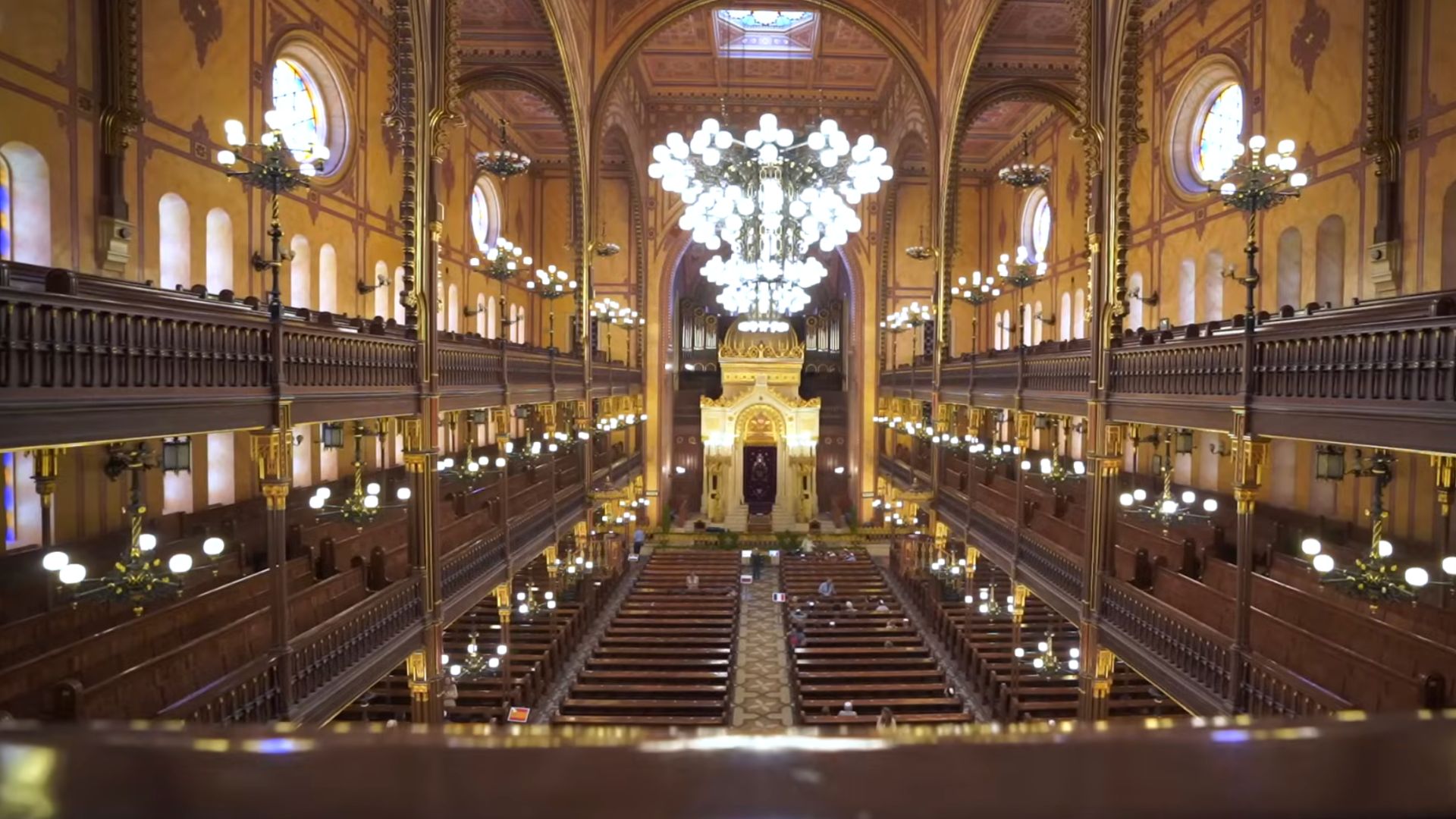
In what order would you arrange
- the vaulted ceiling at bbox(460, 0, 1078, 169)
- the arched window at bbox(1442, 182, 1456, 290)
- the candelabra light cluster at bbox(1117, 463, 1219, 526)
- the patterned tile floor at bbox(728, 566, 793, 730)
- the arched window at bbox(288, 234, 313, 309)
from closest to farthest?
the arched window at bbox(1442, 182, 1456, 290)
the candelabra light cluster at bbox(1117, 463, 1219, 526)
the patterned tile floor at bbox(728, 566, 793, 730)
the arched window at bbox(288, 234, 313, 309)
the vaulted ceiling at bbox(460, 0, 1078, 169)

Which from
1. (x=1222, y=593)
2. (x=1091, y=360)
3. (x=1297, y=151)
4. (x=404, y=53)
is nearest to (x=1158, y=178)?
(x=1297, y=151)

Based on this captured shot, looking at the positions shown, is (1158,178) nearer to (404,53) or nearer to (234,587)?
(404,53)

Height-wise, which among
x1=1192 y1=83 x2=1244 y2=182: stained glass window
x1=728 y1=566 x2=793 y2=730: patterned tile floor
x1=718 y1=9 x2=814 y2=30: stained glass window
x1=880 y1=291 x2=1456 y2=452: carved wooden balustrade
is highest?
x1=718 y1=9 x2=814 y2=30: stained glass window

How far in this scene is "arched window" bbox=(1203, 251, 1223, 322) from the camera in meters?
19.5

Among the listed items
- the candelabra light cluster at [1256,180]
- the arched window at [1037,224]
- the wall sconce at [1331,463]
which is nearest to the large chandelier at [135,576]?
the candelabra light cluster at [1256,180]

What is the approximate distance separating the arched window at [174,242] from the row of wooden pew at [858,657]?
1517 cm

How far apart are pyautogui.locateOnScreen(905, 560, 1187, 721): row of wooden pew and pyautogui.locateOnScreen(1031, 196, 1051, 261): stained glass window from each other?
43.0 ft

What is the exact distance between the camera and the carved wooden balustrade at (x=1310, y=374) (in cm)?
786

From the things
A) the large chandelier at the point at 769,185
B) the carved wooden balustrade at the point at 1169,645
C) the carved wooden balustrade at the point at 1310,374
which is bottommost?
the carved wooden balustrade at the point at 1169,645

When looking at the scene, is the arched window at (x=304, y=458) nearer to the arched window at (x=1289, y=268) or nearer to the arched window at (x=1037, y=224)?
the arched window at (x=1289, y=268)

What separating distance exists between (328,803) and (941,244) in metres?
25.8

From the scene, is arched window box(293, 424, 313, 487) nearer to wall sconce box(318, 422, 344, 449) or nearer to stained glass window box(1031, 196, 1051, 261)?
wall sconce box(318, 422, 344, 449)

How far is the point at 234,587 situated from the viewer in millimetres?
12258

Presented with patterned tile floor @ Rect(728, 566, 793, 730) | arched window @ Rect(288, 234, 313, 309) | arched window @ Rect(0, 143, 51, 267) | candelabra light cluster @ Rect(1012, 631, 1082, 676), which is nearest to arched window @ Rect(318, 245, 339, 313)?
arched window @ Rect(288, 234, 313, 309)
